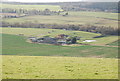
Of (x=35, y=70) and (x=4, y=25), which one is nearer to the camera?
(x=35, y=70)

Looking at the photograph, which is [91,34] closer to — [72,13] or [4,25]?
[4,25]

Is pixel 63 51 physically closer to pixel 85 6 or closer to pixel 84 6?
pixel 85 6

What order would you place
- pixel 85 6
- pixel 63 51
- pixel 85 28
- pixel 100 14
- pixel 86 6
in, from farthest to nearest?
1. pixel 85 6
2. pixel 86 6
3. pixel 100 14
4. pixel 85 28
5. pixel 63 51

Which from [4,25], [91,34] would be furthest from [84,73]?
[4,25]

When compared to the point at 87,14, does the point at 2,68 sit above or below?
above

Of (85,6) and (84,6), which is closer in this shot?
(85,6)

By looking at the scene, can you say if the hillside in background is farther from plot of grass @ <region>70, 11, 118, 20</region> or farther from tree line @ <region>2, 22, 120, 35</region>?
tree line @ <region>2, 22, 120, 35</region>

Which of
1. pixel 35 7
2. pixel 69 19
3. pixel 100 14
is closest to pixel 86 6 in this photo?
pixel 100 14

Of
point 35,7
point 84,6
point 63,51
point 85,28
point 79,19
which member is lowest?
point 79,19

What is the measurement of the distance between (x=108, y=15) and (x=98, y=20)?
5.55m

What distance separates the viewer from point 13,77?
11227mm

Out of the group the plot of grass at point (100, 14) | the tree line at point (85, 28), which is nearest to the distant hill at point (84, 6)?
the plot of grass at point (100, 14)

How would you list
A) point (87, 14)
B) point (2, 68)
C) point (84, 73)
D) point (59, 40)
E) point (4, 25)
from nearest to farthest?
point (84, 73), point (2, 68), point (59, 40), point (4, 25), point (87, 14)

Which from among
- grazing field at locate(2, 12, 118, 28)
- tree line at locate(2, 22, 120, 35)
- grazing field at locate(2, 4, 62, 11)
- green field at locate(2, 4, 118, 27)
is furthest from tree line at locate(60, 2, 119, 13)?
tree line at locate(2, 22, 120, 35)
